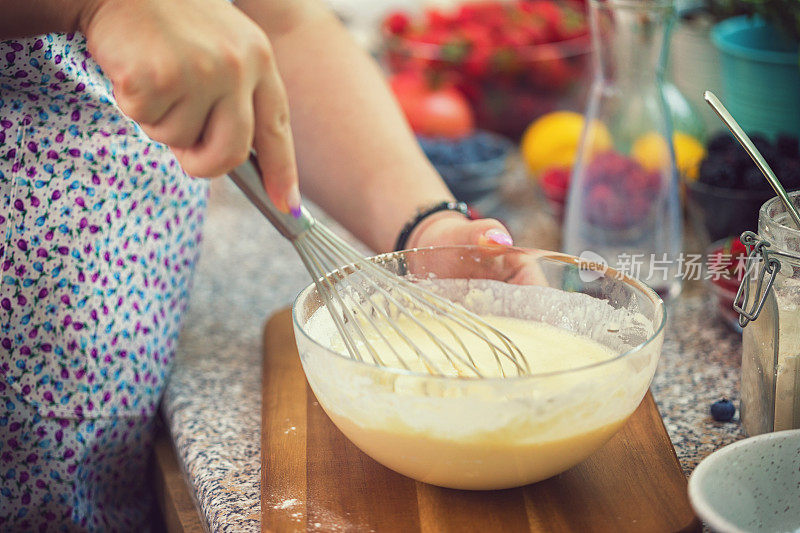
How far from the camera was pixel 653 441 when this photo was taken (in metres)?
0.59

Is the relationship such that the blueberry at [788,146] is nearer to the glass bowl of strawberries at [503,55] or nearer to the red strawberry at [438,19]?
the glass bowl of strawberries at [503,55]

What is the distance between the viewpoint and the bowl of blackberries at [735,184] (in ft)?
2.67

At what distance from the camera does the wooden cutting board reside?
20.3 inches

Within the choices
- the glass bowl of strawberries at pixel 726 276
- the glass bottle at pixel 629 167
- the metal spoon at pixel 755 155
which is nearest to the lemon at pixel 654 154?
the glass bottle at pixel 629 167

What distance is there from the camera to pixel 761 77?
96 cm

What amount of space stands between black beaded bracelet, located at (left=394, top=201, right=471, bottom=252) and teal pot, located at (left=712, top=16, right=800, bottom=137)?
1.39 ft

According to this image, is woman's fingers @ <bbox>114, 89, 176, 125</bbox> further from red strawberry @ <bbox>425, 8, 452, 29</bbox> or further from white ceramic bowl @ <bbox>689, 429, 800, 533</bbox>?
red strawberry @ <bbox>425, 8, 452, 29</bbox>

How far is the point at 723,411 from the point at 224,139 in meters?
0.46

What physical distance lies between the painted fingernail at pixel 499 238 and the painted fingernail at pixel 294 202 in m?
0.20

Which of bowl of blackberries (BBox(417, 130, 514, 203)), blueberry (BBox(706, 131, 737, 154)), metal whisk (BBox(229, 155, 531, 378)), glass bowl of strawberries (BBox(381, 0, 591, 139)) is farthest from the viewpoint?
glass bowl of strawberries (BBox(381, 0, 591, 139))

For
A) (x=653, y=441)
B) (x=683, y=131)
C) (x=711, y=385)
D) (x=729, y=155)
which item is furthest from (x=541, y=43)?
(x=653, y=441)

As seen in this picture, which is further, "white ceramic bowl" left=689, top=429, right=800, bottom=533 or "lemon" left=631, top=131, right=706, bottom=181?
"lemon" left=631, top=131, right=706, bottom=181

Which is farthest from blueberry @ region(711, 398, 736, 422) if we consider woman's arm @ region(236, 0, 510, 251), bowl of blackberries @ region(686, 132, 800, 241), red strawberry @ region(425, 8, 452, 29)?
red strawberry @ region(425, 8, 452, 29)

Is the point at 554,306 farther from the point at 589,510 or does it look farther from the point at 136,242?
the point at 136,242
